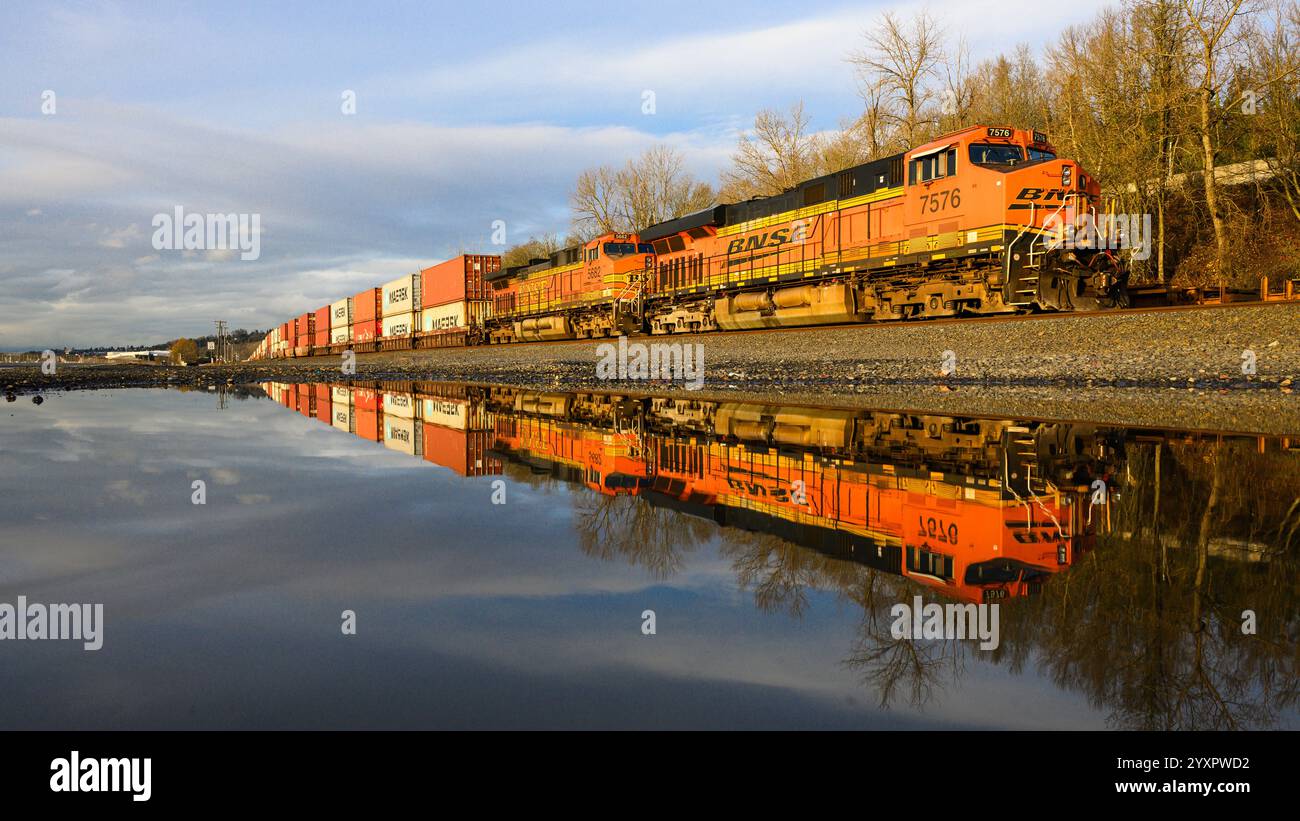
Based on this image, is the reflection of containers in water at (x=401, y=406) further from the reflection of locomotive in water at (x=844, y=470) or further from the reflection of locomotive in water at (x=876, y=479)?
the reflection of locomotive in water at (x=876, y=479)

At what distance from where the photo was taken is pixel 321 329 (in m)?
69.1

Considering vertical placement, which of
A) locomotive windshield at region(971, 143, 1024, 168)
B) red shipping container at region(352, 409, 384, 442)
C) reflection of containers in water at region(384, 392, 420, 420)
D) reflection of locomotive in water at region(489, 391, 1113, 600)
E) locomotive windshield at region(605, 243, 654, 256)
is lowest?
reflection of locomotive in water at region(489, 391, 1113, 600)

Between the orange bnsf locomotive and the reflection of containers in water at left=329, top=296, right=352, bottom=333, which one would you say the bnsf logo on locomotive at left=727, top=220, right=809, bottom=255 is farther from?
the reflection of containers in water at left=329, top=296, right=352, bottom=333

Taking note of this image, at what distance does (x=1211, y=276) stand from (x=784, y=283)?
19.4 meters

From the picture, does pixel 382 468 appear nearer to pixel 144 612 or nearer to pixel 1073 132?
pixel 144 612

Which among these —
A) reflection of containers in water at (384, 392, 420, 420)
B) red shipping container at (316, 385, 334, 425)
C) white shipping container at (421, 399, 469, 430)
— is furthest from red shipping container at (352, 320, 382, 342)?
white shipping container at (421, 399, 469, 430)

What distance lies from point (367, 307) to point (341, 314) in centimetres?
586

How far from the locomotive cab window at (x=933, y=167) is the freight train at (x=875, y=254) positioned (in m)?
0.03

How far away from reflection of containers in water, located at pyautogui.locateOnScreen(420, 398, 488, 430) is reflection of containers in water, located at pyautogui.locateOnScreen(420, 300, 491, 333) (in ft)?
90.1

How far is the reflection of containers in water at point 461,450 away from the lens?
340 inches

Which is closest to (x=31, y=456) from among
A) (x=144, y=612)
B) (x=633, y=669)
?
(x=144, y=612)

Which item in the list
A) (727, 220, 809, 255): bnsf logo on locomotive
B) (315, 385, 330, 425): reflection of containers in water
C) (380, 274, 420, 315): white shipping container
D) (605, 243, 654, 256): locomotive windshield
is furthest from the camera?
(380, 274, 420, 315): white shipping container

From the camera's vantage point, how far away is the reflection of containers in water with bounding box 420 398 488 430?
13.4 meters
